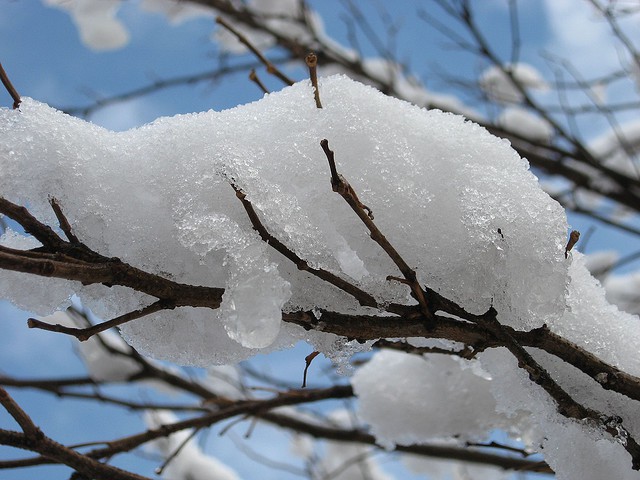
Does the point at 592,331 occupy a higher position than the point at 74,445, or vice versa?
the point at 592,331

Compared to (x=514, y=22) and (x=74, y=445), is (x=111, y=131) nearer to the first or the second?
(x=74, y=445)

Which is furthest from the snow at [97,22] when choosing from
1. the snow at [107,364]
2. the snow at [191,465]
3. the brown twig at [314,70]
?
the brown twig at [314,70]

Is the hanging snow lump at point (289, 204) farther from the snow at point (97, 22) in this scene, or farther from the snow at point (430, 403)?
the snow at point (97, 22)

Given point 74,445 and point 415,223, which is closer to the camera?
point 415,223

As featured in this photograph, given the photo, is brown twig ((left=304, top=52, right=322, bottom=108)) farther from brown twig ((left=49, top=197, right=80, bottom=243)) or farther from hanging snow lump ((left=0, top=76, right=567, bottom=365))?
brown twig ((left=49, top=197, right=80, bottom=243))

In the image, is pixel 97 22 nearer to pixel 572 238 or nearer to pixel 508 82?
pixel 508 82

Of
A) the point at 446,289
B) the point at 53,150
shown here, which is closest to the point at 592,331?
the point at 446,289

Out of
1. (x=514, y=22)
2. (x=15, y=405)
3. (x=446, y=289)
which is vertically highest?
(x=514, y=22)

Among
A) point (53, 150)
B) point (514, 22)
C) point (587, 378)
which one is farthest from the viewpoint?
point (514, 22)

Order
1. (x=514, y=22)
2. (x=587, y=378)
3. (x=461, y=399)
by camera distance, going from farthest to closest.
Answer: (x=514, y=22) < (x=461, y=399) < (x=587, y=378)
